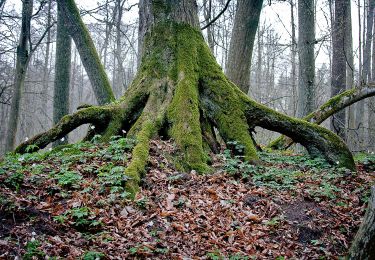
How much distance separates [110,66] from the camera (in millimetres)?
33750

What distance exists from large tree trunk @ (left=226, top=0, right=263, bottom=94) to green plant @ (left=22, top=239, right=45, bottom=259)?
6492mm

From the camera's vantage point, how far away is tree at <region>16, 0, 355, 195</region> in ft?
19.2

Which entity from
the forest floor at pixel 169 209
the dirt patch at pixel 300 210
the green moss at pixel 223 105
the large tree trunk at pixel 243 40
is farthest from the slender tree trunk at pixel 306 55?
the dirt patch at pixel 300 210

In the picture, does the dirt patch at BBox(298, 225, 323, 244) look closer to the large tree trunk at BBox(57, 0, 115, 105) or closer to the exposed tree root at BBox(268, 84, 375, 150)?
the exposed tree root at BBox(268, 84, 375, 150)

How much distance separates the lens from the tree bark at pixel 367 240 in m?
2.80

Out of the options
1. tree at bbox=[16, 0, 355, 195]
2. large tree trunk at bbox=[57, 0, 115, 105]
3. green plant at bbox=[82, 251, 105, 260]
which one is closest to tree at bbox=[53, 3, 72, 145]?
large tree trunk at bbox=[57, 0, 115, 105]

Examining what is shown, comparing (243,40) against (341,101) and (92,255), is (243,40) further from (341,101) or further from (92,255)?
(92,255)

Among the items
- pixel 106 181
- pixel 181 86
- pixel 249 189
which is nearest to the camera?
pixel 106 181

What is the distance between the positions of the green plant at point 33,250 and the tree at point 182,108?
261 centimetres

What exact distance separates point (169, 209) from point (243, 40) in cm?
564

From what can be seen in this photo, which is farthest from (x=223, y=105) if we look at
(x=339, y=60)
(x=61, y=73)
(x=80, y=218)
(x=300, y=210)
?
(x=339, y=60)

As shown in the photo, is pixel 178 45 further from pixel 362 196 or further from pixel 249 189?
pixel 362 196

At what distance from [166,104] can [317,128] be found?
2.88 m

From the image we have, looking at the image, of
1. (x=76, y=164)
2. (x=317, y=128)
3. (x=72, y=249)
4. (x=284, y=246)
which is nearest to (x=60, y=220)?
(x=72, y=249)
